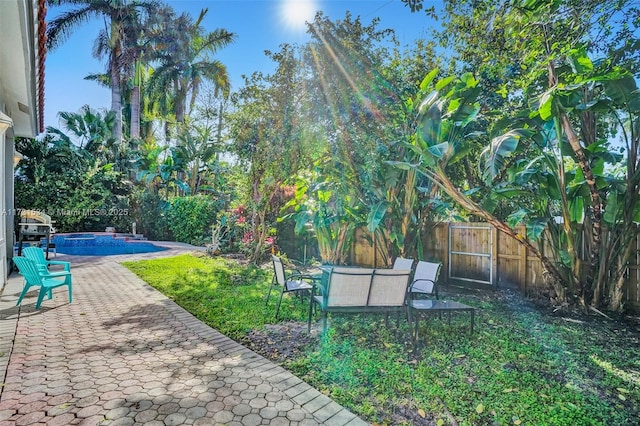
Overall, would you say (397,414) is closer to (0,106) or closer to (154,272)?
(154,272)

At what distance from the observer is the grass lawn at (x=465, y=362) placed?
2.89 m

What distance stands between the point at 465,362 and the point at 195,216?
15637 millimetres

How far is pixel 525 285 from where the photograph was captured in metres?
7.24

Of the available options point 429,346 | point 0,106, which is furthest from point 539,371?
point 0,106

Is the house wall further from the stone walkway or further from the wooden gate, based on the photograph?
the wooden gate

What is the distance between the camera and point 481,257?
809cm

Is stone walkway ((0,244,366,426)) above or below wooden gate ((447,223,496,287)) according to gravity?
below

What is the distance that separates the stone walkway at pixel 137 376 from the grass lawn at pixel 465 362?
1.10 ft

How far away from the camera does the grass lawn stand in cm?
289

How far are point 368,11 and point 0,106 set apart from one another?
8145mm

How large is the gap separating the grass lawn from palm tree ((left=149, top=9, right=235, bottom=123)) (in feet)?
71.1

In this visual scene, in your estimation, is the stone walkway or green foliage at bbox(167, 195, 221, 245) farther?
green foliage at bbox(167, 195, 221, 245)

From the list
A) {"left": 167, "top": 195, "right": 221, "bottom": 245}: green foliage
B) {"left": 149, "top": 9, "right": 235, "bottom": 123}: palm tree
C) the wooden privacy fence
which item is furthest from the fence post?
{"left": 149, "top": 9, "right": 235, "bottom": 123}: palm tree

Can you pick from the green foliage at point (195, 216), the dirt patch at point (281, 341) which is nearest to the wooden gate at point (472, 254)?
the dirt patch at point (281, 341)
